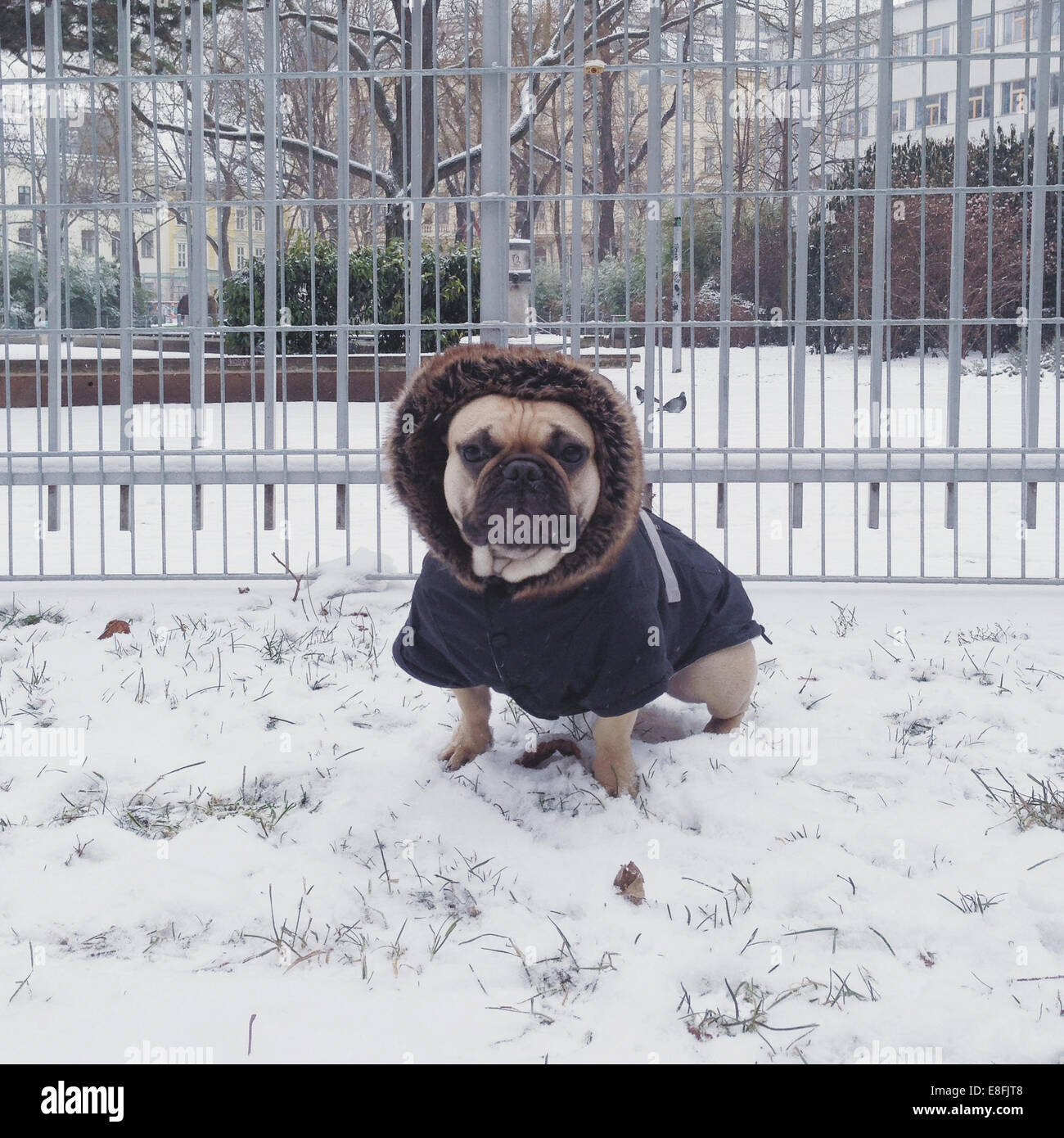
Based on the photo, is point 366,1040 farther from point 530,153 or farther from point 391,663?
point 530,153

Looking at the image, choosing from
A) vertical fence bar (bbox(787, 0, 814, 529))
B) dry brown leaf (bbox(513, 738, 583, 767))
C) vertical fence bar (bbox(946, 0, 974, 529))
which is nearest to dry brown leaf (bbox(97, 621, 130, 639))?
dry brown leaf (bbox(513, 738, 583, 767))

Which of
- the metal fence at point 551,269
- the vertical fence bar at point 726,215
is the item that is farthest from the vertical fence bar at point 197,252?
the vertical fence bar at point 726,215

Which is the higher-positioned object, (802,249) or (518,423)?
(802,249)

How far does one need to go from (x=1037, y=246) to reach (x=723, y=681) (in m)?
3.21

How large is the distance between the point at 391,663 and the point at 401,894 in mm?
1616

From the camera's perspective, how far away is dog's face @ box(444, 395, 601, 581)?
2486 mm

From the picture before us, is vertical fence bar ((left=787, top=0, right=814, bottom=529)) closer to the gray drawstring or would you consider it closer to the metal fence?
the metal fence

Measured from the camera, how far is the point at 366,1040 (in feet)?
5.93

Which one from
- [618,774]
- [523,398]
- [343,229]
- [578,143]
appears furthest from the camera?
[343,229]

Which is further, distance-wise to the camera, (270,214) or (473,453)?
(270,214)

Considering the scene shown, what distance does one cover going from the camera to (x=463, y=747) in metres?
3.00

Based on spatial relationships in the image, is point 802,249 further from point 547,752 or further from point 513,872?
point 513,872

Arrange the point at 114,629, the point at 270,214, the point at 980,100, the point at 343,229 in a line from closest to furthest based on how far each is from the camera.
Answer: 1. the point at 114,629
2. the point at 343,229
3. the point at 270,214
4. the point at 980,100

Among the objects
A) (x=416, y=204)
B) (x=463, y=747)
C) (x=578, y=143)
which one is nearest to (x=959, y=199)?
(x=578, y=143)
